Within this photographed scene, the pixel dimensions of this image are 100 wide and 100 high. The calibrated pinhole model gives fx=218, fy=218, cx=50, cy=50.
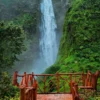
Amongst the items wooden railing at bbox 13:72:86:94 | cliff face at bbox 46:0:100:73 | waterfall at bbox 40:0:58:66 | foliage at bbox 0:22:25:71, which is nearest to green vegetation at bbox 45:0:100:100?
cliff face at bbox 46:0:100:73

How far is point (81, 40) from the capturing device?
1598cm

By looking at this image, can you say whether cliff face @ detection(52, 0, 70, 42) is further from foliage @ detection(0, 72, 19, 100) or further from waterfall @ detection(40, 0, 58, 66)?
foliage @ detection(0, 72, 19, 100)

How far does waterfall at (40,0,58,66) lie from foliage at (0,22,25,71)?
14.0 meters

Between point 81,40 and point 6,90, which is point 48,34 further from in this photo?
point 6,90

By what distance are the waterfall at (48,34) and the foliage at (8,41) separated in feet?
46.0

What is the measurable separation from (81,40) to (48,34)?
1470 cm

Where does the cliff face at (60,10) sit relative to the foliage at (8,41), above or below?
above

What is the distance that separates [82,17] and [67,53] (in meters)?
3.25

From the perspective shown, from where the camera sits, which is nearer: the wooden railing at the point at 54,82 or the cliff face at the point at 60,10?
the wooden railing at the point at 54,82

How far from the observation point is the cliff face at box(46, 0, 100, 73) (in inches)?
559

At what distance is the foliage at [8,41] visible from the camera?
14289mm

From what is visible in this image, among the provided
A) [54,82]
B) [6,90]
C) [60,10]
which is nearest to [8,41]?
[54,82]

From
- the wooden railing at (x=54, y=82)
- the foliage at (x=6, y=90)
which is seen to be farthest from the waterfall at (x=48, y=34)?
the foliage at (x=6, y=90)

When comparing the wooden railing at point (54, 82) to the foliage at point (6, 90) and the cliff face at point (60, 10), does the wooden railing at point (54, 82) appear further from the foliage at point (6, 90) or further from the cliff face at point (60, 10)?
the cliff face at point (60, 10)
